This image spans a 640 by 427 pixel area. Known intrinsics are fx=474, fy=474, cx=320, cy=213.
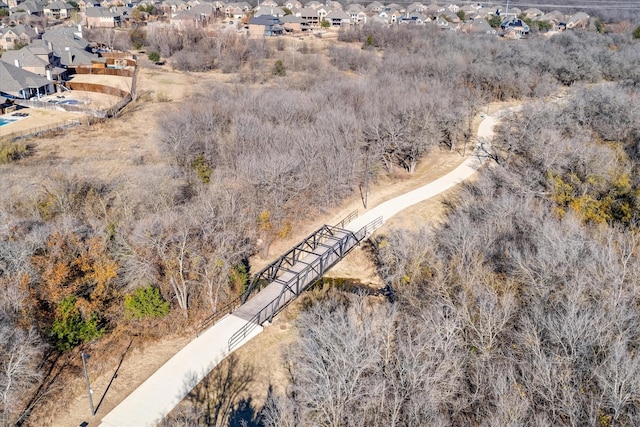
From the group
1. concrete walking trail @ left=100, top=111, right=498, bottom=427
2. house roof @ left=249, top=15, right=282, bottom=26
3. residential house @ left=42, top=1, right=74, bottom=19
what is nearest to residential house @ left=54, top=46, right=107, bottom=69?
house roof @ left=249, top=15, right=282, bottom=26

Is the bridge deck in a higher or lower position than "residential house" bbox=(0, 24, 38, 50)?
lower

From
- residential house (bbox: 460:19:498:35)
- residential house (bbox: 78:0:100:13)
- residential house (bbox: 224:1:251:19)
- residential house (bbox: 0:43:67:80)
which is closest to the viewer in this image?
residential house (bbox: 0:43:67:80)

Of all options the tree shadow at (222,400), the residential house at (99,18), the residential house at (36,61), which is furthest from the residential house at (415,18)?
the tree shadow at (222,400)

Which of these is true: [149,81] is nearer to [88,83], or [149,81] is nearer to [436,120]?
[88,83]

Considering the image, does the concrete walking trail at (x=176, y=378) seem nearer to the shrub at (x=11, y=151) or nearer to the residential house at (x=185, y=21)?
the shrub at (x=11, y=151)

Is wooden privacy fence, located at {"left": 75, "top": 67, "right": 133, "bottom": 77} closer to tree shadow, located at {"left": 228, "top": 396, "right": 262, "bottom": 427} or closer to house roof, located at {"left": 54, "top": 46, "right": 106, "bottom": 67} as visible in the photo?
house roof, located at {"left": 54, "top": 46, "right": 106, "bottom": 67}

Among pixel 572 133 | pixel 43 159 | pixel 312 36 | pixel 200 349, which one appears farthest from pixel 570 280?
pixel 312 36
